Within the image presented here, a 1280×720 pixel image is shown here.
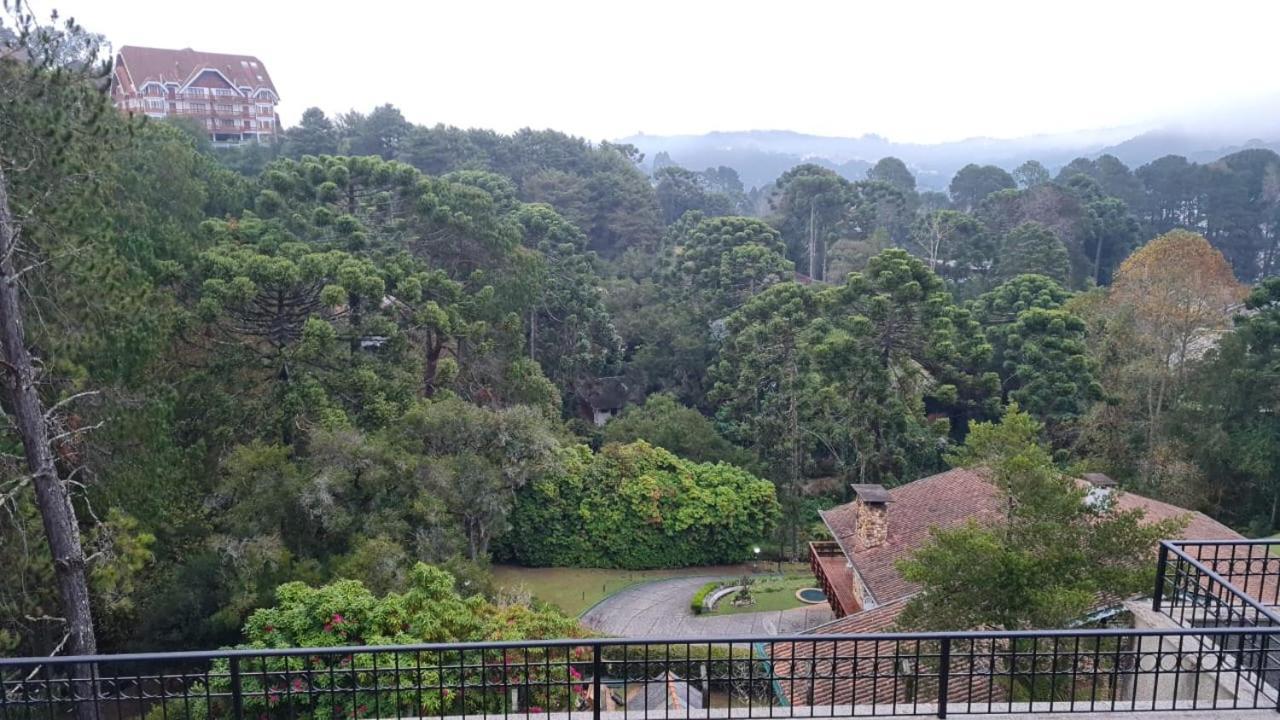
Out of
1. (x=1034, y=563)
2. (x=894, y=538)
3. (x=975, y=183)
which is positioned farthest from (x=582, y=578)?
(x=975, y=183)

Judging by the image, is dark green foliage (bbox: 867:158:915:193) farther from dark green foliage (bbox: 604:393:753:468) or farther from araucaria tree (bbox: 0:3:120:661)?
araucaria tree (bbox: 0:3:120:661)

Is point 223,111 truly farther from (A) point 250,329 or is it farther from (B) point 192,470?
(B) point 192,470

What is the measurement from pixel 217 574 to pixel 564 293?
2188 centimetres

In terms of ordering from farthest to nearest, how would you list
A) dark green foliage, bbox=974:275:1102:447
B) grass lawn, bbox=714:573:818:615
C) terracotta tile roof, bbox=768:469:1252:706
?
dark green foliage, bbox=974:275:1102:447 < grass lawn, bbox=714:573:818:615 < terracotta tile roof, bbox=768:469:1252:706

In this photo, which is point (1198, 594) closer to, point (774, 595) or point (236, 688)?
point (236, 688)

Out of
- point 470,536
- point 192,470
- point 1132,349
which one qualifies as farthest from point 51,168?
point 1132,349

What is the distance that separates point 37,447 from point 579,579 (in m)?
16.7

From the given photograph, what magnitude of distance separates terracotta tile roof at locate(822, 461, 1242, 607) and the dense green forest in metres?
6.13

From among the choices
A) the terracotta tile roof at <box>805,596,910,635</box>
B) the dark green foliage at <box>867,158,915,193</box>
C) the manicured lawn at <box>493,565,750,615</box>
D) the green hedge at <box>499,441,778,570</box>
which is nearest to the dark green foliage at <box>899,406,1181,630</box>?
the terracotta tile roof at <box>805,596,910,635</box>

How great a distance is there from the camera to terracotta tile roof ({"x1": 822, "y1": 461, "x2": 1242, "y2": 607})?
14.3 metres

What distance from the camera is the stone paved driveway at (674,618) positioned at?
63.0ft

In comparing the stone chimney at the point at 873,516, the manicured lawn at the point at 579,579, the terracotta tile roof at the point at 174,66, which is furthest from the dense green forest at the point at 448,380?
the terracotta tile roof at the point at 174,66

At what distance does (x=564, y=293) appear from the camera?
34781 mm

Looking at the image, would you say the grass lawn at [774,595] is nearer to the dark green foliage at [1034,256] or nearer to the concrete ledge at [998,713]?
the concrete ledge at [998,713]
